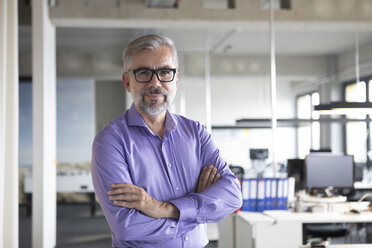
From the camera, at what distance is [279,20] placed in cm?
704

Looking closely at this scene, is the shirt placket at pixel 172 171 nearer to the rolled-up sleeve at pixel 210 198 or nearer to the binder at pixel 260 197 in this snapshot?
the rolled-up sleeve at pixel 210 198

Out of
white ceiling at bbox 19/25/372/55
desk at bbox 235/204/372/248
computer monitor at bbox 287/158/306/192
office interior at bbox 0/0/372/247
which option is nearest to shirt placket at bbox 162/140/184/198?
office interior at bbox 0/0/372/247

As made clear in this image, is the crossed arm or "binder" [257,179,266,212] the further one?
"binder" [257,179,266,212]

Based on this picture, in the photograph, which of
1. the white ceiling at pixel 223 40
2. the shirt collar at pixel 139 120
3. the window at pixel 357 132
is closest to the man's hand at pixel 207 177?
the shirt collar at pixel 139 120

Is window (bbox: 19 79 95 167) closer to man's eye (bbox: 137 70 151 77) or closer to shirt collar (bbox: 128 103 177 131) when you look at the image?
shirt collar (bbox: 128 103 177 131)

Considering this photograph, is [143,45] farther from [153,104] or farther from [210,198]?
[210,198]

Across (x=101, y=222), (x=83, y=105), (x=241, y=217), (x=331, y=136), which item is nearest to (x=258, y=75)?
(x=331, y=136)

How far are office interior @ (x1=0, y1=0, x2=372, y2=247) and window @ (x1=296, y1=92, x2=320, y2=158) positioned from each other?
0.06 meters

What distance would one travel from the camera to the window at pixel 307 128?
566 inches

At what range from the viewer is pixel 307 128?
51.2 ft

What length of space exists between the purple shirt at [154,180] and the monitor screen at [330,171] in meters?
4.27

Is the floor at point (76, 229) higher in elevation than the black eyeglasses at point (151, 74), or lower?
lower

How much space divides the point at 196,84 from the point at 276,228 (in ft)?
38.2

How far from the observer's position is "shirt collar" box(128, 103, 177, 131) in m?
2.01
